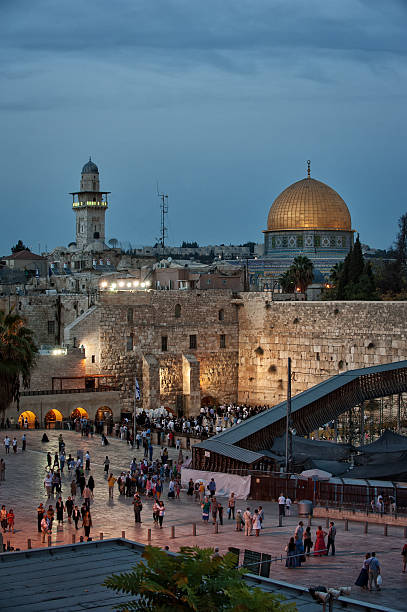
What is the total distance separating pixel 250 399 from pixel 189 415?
3.40 meters

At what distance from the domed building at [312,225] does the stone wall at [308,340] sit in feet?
73.8

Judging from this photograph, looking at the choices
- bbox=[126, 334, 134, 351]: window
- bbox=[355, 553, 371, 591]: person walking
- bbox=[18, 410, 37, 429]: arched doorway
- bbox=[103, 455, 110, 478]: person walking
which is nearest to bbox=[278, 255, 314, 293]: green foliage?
bbox=[126, 334, 134, 351]: window

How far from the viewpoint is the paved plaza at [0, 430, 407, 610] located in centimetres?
1730

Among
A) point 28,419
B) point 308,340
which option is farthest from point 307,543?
point 308,340

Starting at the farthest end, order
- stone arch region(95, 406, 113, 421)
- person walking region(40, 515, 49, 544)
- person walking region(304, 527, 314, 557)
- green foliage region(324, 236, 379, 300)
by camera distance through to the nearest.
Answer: green foliage region(324, 236, 379, 300), stone arch region(95, 406, 113, 421), person walking region(40, 515, 49, 544), person walking region(304, 527, 314, 557)

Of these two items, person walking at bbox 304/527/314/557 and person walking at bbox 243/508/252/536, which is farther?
person walking at bbox 243/508/252/536

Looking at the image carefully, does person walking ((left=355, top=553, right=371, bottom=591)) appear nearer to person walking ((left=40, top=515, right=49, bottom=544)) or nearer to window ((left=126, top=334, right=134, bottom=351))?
person walking ((left=40, top=515, right=49, bottom=544))

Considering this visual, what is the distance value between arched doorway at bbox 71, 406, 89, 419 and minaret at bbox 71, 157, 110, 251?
138 feet

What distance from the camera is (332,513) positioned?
2347 cm

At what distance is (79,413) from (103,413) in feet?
4.61

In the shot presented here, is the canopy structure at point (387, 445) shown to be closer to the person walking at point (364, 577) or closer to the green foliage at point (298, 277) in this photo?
the person walking at point (364, 577)

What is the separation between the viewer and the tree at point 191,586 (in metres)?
8.88

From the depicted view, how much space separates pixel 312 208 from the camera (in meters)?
69.1

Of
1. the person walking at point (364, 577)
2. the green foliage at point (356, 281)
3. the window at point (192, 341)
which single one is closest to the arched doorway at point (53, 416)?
the window at point (192, 341)
